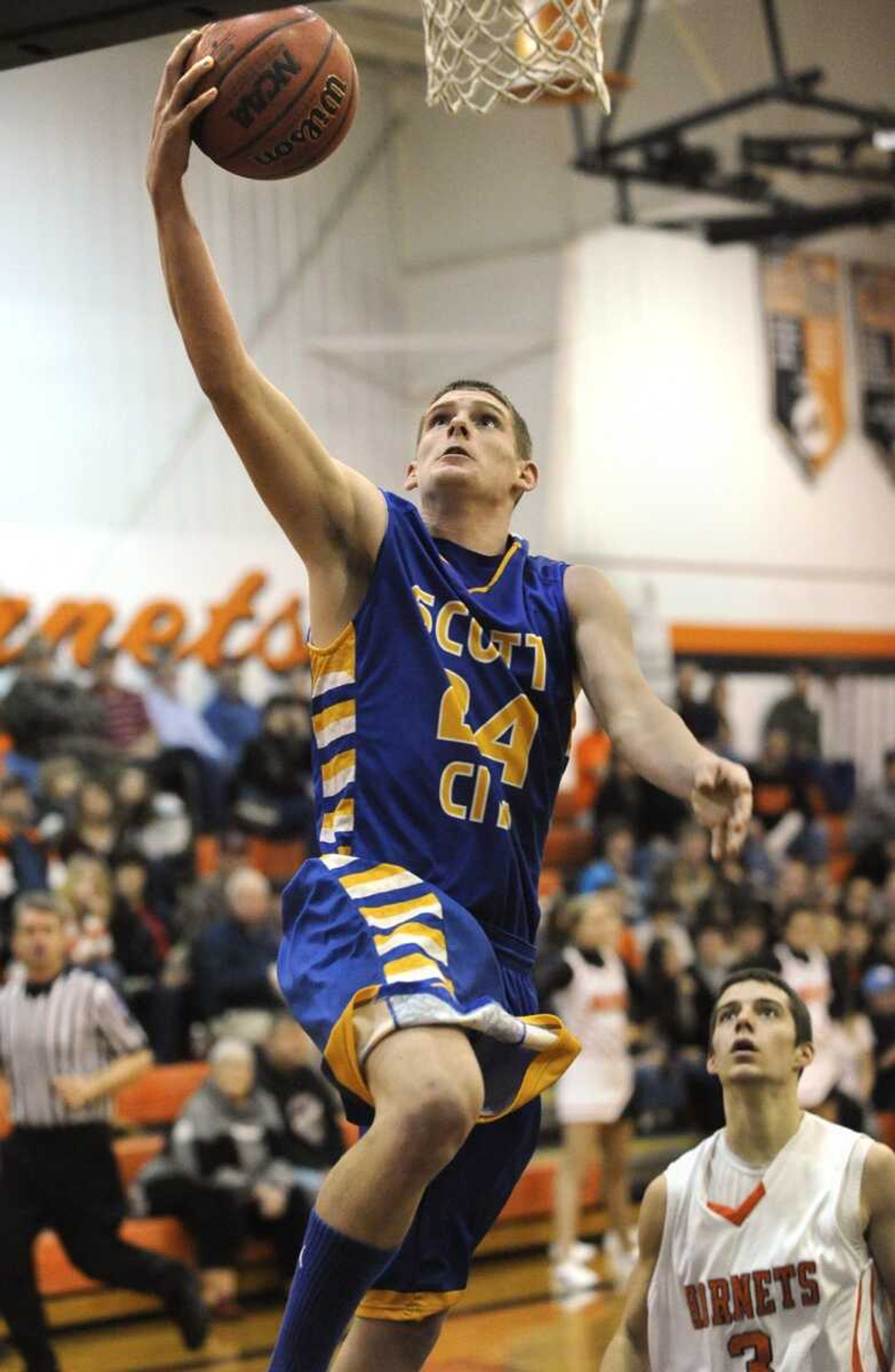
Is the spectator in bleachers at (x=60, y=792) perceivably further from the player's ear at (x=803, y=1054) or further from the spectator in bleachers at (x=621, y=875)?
the player's ear at (x=803, y=1054)

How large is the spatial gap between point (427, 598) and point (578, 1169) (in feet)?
22.6

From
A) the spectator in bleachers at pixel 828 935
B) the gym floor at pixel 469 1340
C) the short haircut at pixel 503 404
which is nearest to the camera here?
the short haircut at pixel 503 404

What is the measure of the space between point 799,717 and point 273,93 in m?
15.7

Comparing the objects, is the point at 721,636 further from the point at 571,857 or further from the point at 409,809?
the point at 409,809

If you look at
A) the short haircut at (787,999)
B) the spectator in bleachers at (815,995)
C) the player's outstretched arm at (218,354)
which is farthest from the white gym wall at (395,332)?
the player's outstretched arm at (218,354)

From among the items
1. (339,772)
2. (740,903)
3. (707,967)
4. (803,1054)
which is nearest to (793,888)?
(740,903)

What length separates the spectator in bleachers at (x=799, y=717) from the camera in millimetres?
18578

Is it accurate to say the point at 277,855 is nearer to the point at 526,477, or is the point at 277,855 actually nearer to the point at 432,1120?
the point at 526,477

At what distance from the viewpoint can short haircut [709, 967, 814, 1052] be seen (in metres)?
4.55

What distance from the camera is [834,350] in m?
19.9

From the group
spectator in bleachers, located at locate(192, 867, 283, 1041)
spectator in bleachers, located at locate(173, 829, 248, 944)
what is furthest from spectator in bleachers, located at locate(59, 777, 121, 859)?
spectator in bleachers, located at locate(192, 867, 283, 1041)

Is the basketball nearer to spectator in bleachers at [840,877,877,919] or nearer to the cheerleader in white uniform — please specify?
the cheerleader in white uniform

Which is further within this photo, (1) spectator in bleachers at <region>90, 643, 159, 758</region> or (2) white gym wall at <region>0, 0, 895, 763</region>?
(2) white gym wall at <region>0, 0, 895, 763</region>

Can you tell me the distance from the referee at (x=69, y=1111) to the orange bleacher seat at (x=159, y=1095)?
2.43m
